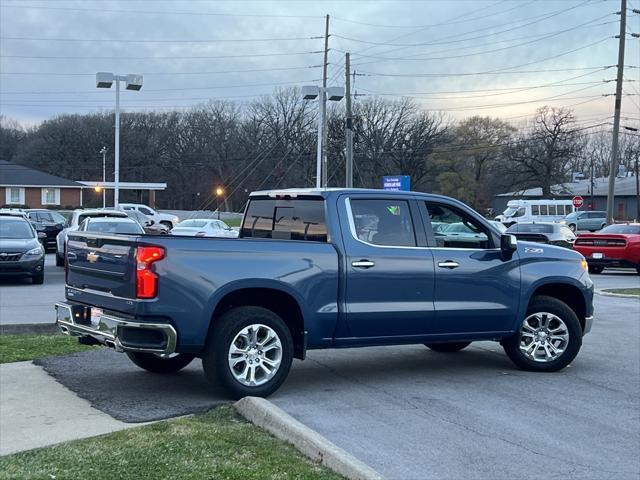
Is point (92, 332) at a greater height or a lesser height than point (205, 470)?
greater

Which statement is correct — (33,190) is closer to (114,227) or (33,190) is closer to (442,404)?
(114,227)

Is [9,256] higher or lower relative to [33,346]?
higher

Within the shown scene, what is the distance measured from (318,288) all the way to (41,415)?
2645mm

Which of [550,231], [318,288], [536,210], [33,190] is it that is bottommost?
[550,231]

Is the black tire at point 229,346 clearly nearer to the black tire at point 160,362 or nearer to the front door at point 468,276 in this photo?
the black tire at point 160,362

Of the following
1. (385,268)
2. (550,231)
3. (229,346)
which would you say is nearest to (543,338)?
(385,268)

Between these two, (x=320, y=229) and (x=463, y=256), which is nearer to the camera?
(x=320, y=229)

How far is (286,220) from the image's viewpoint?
8.31 meters

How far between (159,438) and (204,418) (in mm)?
746

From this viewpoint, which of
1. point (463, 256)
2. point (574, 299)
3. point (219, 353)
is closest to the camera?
point (219, 353)

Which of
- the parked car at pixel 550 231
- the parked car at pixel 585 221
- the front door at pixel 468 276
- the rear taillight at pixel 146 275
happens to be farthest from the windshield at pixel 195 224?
the rear taillight at pixel 146 275

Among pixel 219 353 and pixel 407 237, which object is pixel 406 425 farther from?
pixel 407 237

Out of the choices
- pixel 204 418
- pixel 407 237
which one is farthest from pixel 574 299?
pixel 204 418

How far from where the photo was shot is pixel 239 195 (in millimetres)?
81375
